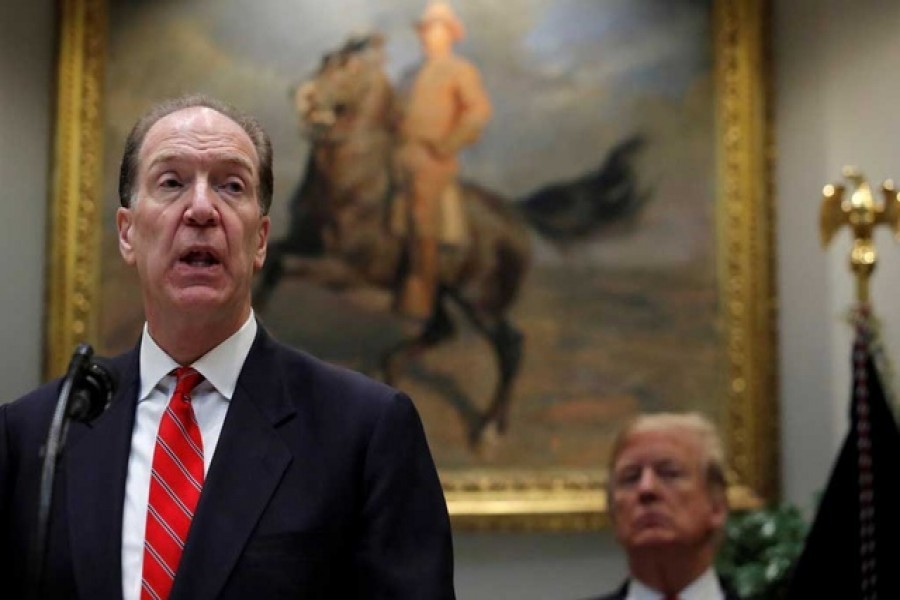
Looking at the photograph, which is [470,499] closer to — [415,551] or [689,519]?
[689,519]

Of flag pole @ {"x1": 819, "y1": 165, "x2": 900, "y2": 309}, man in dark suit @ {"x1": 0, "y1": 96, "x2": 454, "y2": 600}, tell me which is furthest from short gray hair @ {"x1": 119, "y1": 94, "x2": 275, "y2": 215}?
flag pole @ {"x1": 819, "y1": 165, "x2": 900, "y2": 309}

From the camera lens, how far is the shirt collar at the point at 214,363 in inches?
99.5

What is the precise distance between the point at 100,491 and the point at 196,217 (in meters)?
0.49

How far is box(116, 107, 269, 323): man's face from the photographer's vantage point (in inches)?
96.7

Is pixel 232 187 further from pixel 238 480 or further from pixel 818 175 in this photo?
pixel 818 175

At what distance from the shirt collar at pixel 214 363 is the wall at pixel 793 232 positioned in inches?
123

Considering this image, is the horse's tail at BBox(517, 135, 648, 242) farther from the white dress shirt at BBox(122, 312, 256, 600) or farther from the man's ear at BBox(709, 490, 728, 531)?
the white dress shirt at BBox(122, 312, 256, 600)

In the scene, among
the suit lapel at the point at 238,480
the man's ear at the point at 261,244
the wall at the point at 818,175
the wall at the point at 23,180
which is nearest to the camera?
the suit lapel at the point at 238,480

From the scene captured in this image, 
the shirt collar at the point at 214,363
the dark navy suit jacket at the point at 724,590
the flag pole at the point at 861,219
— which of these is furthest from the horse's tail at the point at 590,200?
the shirt collar at the point at 214,363

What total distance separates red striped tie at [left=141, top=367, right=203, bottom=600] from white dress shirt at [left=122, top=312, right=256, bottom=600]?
0.02 metres

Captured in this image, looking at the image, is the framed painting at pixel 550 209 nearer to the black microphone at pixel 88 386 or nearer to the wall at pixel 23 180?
the wall at pixel 23 180

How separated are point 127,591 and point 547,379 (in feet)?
11.5

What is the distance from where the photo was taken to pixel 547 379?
5.70 metres

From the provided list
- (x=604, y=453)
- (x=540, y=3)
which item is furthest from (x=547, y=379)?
(x=540, y=3)
